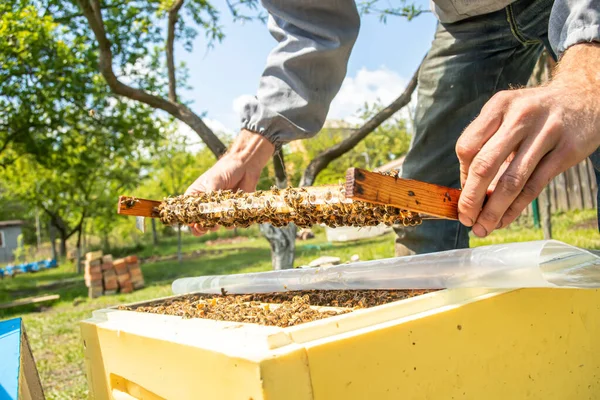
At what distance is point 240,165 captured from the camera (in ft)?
5.97

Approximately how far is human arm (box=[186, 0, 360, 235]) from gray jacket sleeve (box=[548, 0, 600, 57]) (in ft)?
2.63

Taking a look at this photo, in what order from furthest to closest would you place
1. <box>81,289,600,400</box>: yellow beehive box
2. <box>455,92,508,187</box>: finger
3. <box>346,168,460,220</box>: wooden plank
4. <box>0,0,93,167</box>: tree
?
<box>0,0,93,167</box>: tree → <box>455,92,508,187</box>: finger → <box>346,168,460,220</box>: wooden plank → <box>81,289,600,400</box>: yellow beehive box

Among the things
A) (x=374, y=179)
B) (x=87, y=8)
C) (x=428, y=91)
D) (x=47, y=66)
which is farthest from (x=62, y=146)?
(x=374, y=179)

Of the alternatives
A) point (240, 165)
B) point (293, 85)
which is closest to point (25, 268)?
point (240, 165)

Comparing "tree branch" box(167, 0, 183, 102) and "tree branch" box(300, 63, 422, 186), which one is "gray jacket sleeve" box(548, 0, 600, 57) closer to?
"tree branch" box(300, 63, 422, 186)

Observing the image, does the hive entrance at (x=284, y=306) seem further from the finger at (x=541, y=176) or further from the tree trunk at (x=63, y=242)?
the tree trunk at (x=63, y=242)

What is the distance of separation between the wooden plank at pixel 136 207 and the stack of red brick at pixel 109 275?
31.2ft

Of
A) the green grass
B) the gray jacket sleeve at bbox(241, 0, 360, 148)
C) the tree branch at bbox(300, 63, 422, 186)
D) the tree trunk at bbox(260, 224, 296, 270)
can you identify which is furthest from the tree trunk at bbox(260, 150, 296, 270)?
the gray jacket sleeve at bbox(241, 0, 360, 148)

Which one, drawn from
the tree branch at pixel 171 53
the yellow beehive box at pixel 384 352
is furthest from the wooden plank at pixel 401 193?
the tree branch at pixel 171 53

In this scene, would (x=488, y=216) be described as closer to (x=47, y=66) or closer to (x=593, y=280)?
(x=593, y=280)

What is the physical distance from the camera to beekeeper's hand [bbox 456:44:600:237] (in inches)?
37.8

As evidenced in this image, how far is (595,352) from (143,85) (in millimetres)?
12552

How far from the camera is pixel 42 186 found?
20.4 metres

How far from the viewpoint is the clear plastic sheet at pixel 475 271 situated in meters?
0.97
